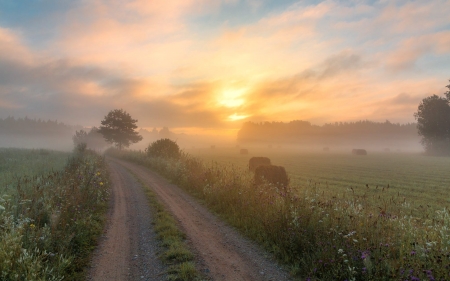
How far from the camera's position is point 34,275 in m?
4.20

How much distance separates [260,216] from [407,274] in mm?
4462

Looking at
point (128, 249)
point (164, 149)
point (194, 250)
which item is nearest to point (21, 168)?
point (164, 149)

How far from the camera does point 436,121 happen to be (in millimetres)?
58719

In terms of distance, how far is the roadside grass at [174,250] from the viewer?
5.23 m

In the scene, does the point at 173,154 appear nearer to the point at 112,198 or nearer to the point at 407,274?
the point at 112,198

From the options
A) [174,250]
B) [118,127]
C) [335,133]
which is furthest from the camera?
[335,133]

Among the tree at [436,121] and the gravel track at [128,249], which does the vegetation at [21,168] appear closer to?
the gravel track at [128,249]

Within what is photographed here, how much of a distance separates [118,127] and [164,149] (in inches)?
1235

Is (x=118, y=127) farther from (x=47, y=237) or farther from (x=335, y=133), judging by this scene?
(x=335, y=133)

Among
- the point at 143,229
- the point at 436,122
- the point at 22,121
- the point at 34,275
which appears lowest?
the point at 143,229

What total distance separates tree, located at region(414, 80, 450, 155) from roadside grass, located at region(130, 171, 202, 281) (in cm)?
7296

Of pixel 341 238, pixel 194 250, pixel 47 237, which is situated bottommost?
pixel 194 250

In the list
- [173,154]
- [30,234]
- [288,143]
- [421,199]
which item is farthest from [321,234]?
[288,143]

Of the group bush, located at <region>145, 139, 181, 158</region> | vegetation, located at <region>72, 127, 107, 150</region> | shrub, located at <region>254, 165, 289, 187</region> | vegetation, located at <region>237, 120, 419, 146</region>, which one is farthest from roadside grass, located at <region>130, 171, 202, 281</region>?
vegetation, located at <region>237, 120, 419, 146</region>
